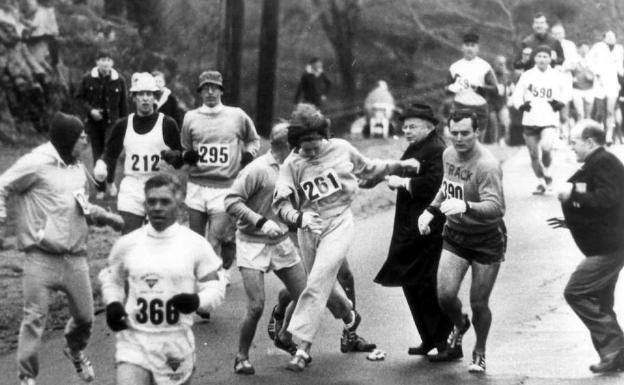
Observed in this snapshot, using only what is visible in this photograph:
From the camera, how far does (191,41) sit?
33094 millimetres

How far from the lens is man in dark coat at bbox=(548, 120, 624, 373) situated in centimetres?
1063

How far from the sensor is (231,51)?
840 inches

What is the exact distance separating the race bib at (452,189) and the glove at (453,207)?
36cm

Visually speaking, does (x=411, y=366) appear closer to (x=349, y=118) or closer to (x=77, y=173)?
(x=77, y=173)

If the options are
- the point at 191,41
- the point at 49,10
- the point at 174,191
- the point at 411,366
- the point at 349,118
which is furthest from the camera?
the point at 349,118

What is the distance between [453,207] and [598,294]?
135cm

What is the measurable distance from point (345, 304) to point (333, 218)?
74cm

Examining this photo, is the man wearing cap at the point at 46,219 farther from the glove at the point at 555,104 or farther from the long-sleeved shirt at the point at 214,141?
the glove at the point at 555,104

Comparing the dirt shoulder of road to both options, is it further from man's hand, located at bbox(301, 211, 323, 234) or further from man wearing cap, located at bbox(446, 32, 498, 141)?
man's hand, located at bbox(301, 211, 323, 234)

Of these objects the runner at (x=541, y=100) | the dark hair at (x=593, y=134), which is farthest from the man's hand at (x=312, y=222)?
the runner at (x=541, y=100)

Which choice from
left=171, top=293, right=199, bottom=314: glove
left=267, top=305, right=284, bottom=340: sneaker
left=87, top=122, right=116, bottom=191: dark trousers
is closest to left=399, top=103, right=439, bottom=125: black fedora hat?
left=267, top=305, right=284, bottom=340: sneaker

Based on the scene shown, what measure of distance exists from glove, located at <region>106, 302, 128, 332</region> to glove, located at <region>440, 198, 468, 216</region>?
3.04 m

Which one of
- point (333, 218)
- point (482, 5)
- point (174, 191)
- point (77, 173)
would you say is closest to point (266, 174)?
point (333, 218)

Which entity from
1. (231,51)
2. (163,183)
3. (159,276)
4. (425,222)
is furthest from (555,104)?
(159,276)
